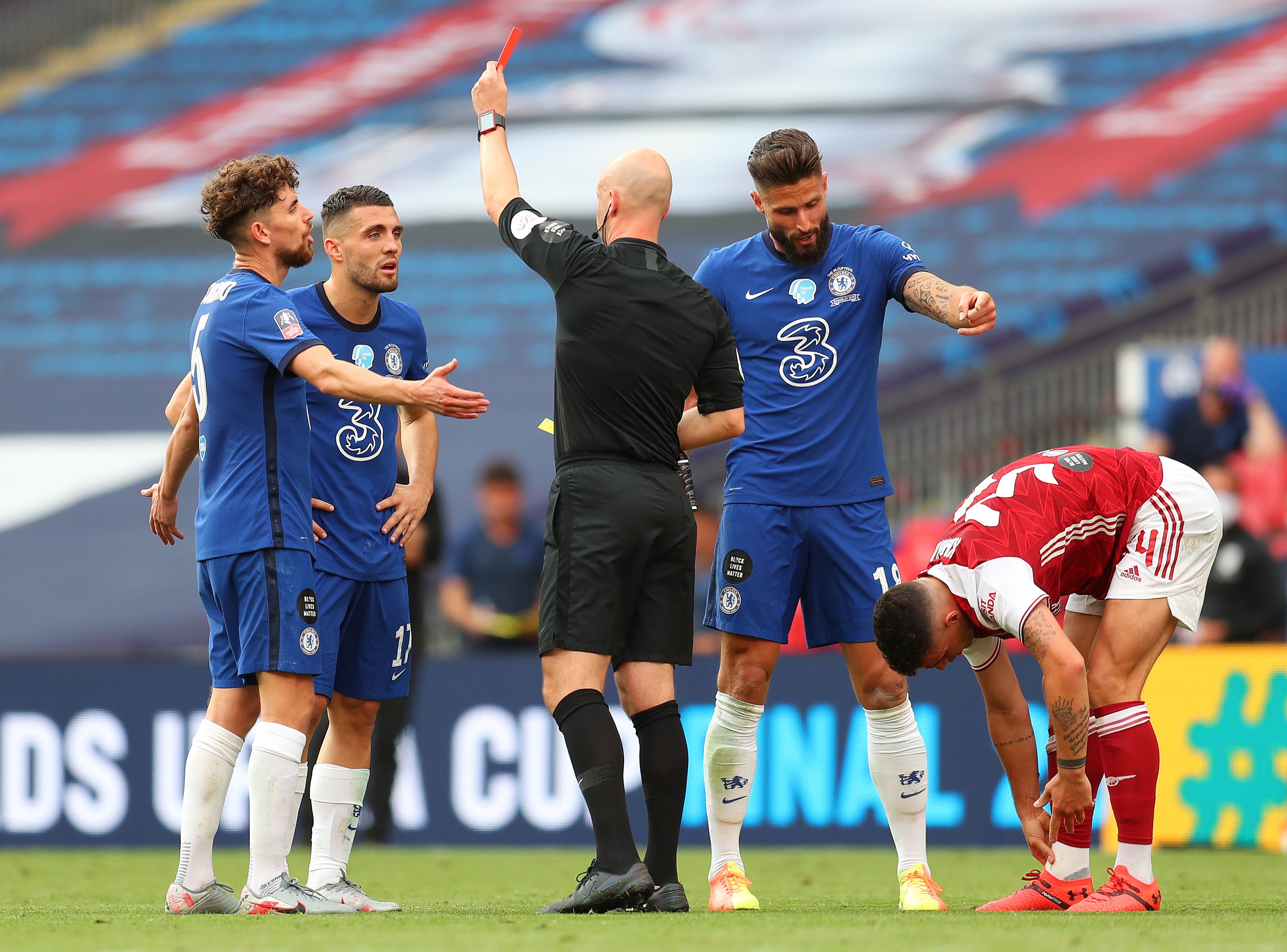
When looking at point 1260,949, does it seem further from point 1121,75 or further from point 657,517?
point 1121,75

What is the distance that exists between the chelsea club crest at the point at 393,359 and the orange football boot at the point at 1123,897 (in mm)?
2859

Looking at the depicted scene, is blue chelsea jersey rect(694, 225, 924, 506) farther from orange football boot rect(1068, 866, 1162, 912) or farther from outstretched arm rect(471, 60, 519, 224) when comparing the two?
orange football boot rect(1068, 866, 1162, 912)

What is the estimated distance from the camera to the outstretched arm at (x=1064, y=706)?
4.71m

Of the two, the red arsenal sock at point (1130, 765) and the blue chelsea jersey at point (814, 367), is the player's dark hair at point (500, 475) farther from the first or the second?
the red arsenal sock at point (1130, 765)

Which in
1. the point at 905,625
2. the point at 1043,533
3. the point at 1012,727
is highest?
the point at 1043,533

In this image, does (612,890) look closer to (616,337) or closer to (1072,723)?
(1072,723)

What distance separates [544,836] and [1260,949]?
601 cm

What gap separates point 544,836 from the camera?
31.2 feet

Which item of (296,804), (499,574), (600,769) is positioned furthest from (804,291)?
(499,574)

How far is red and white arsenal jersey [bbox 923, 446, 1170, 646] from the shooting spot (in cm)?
484

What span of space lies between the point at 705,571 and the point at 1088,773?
216 inches

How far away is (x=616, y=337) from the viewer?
502cm

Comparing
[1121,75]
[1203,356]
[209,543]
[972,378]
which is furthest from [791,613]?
[1121,75]

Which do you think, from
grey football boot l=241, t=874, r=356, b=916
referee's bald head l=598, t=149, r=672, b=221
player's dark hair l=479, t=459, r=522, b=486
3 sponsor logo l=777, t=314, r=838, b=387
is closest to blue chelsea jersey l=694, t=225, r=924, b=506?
3 sponsor logo l=777, t=314, r=838, b=387
